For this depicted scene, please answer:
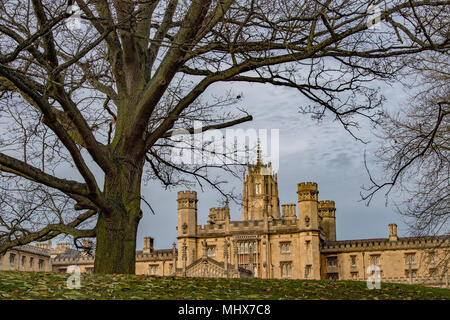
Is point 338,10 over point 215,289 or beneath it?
over

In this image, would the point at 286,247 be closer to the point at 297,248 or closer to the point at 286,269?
the point at 297,248

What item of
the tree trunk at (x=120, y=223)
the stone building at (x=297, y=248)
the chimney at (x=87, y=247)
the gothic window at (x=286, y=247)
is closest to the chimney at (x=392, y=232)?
the stone building at (x=297, y=248)

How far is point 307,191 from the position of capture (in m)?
62.1

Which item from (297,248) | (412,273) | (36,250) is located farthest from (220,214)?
(412,273)

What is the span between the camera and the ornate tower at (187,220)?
63.5 m

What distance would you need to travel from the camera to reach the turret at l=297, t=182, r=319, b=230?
61094 millimetres

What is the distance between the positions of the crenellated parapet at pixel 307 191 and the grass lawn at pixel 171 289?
161ft

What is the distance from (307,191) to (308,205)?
57.5 inches

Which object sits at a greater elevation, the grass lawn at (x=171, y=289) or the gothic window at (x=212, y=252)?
the gothic window at (x=212, y=252)

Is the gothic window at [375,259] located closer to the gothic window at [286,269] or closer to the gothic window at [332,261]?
the gothic window at [332,261]
